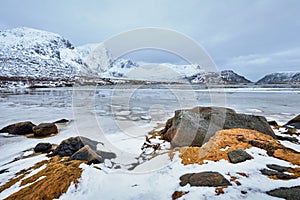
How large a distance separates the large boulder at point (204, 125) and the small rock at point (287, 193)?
2.53 m

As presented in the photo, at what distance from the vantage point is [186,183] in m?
3.02

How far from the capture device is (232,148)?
4.01 metres

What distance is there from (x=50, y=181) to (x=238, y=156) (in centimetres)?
334

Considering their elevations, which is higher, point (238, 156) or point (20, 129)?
point (238, 156)

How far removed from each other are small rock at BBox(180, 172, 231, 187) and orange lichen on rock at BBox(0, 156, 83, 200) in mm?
1820

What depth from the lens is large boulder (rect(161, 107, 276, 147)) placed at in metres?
5.25

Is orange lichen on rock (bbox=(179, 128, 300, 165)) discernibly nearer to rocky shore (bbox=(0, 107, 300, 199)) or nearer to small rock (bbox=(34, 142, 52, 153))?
rocky shore (bbox=(0, 107, 300, 199))

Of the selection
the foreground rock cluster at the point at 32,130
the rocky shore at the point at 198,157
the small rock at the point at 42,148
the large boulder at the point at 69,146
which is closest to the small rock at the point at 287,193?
the rocky shore at the point at 198,157

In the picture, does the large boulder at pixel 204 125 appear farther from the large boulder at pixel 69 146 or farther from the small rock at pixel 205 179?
the large boulder at pixel 69 146

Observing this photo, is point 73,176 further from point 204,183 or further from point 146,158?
point 204,183

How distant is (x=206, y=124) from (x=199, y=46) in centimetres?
239

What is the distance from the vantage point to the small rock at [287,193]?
2416mm

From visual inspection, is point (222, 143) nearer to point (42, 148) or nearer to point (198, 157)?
point (198, 157)

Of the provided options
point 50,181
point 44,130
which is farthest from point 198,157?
point 44,130
